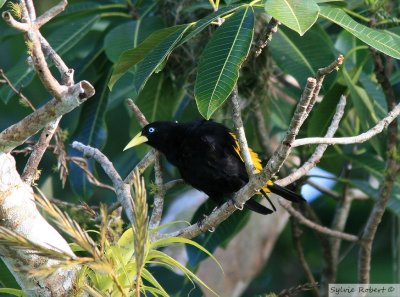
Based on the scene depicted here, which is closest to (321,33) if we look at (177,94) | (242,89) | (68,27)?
(242,89)

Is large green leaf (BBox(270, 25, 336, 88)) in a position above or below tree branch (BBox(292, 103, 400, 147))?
below

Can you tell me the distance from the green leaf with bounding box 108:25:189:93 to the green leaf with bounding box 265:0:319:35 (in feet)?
1.62

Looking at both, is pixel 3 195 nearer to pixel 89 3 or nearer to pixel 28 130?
pixel 28 130

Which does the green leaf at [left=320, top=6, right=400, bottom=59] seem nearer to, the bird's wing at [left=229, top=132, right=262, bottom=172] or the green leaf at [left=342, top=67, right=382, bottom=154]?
the green leaf at [left=342, top=67, right=382, bottom=154]

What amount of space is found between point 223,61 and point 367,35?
61 centimetres

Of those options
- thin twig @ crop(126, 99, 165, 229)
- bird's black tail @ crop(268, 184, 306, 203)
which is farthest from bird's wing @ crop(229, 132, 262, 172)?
thin twig @ crop(126, 99, 165, 229)

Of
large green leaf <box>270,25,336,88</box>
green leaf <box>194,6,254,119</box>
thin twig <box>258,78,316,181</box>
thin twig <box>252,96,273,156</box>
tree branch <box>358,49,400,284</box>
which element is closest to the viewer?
thin twig <box>258,78,316,181</box>

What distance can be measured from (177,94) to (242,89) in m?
0.44

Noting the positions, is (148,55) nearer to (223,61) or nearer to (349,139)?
(223,61)

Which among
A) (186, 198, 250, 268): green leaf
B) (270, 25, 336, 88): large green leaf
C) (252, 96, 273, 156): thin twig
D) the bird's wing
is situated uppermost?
(270, 25, 336, 88): large green leaf

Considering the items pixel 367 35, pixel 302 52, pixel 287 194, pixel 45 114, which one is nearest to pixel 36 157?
pixel 45 114

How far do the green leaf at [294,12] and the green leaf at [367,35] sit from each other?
38 cm

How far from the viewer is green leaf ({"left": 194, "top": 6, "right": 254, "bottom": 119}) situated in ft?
9.80

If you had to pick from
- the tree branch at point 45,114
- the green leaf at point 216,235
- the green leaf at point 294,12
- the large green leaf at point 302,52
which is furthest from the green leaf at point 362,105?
the tree branch at point 45,114
